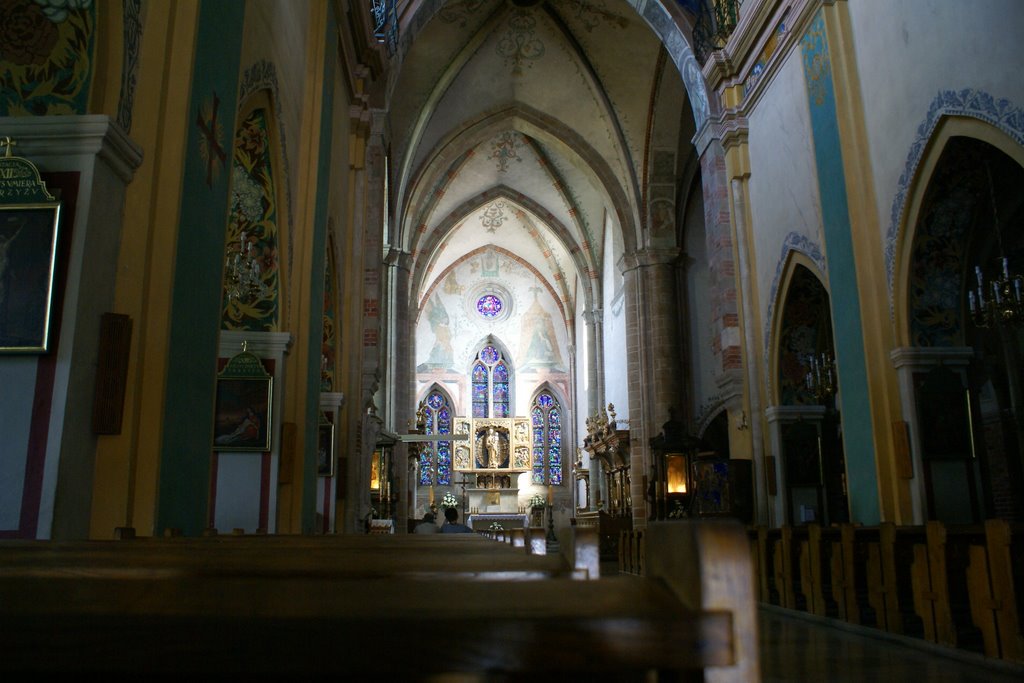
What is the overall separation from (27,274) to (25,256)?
0.08 meters

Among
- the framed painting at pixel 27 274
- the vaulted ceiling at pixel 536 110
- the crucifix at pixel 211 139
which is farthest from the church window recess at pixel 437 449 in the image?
the framed painting at pixel 27 274

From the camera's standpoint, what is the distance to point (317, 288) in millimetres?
8438

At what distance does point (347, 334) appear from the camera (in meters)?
10.8

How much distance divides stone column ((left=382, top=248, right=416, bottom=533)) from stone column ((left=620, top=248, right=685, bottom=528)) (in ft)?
17.7

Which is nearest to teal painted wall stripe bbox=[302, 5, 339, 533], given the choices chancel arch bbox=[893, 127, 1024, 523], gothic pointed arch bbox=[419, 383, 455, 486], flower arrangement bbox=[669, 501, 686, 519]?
chancel arch bbox=[893, 127, 1024, 523]

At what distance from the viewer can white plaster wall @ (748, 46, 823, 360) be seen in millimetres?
9711

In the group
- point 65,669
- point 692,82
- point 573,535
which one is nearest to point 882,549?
point 573,535

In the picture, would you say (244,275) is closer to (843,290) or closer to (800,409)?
(843,290)

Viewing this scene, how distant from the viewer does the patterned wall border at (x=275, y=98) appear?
241 inches

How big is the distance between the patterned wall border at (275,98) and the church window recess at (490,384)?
21171mm

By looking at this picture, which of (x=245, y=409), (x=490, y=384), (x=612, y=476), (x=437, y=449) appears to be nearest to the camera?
(x=245, y=409)

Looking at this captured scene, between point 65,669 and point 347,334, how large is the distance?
1032cm

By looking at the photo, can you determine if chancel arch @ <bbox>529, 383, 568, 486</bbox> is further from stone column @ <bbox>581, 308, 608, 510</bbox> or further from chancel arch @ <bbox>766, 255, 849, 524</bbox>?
chancel arch @ <bbox>766, 255, 849, 524</bbox>

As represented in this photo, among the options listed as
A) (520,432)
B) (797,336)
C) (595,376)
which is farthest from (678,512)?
(520,432)
